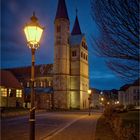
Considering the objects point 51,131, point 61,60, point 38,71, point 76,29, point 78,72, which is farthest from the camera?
point 76,29

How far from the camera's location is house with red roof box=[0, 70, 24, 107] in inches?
2206

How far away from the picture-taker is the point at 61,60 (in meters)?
81.3

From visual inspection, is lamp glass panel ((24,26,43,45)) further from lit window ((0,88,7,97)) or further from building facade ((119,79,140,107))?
building facade ((119,79,140,107))

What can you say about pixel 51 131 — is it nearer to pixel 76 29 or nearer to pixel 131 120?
pixel 131 120

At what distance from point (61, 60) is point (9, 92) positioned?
26.3 meters

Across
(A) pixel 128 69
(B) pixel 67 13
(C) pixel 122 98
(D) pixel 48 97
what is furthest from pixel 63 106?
(A) pixel 128 69

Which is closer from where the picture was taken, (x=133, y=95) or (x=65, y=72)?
(x=65, y=72)

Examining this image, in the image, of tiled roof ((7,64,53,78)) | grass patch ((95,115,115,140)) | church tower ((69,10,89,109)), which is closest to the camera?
grass patch ((95,115,115,140))

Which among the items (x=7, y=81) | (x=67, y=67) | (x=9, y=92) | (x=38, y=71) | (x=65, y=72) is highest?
(x=67, y=67)

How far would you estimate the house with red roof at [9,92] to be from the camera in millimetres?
56031

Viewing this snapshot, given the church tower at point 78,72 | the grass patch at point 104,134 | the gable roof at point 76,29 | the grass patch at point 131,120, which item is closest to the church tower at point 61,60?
the church tower at point 78,72

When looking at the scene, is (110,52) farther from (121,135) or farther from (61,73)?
(61,73)

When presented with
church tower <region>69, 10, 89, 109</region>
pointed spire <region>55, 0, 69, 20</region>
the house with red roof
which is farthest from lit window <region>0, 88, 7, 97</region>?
pointed spire <region>55, 0, 69, 20</region>

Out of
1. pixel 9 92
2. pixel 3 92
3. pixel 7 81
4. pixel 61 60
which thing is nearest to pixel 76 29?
pixel 61 60
